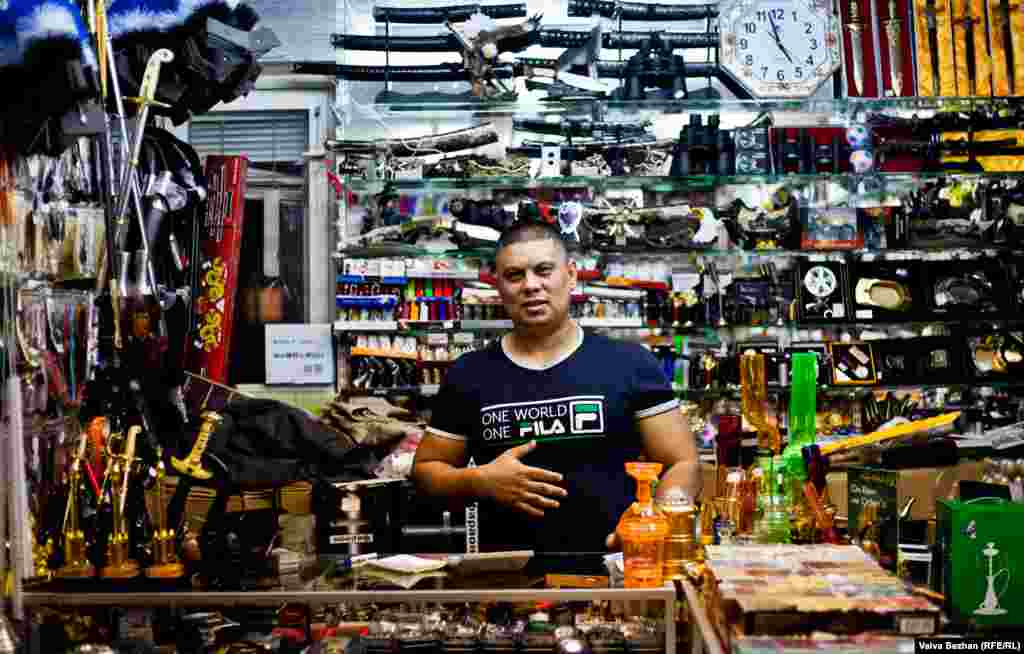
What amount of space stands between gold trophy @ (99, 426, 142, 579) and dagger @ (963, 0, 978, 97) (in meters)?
4.51

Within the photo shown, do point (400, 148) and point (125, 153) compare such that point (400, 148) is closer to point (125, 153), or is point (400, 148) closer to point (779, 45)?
point (779, 45)

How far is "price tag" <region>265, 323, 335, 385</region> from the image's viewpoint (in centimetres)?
540

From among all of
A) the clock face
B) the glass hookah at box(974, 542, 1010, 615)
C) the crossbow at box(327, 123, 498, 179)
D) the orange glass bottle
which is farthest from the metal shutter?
the glass hookah at box(974, 542, 1010, 615)

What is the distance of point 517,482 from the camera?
8.61 feet

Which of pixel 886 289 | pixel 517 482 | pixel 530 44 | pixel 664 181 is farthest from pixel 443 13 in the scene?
pixel 517 482

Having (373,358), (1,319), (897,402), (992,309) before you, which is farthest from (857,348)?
(1,319)

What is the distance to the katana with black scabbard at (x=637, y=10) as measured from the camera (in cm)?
534

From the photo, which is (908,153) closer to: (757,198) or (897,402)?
(757,198)

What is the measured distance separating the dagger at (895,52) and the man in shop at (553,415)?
282 centimetres

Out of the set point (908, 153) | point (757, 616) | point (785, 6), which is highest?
point (785, 6)

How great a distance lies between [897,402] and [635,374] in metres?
2.47

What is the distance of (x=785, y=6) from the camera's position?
17.7ft

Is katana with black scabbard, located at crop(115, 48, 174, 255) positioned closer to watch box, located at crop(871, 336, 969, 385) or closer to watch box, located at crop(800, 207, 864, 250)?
watch box, located at crop(800, 207, 864, 250)

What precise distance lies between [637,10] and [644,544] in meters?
3.95
